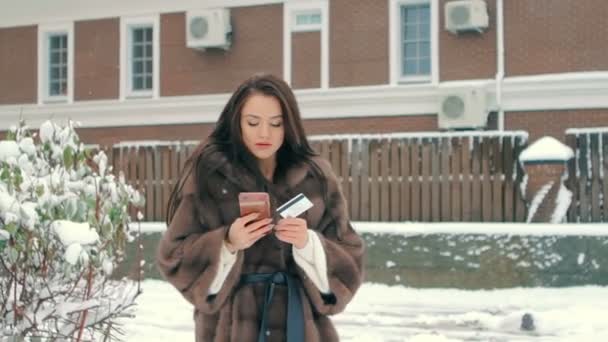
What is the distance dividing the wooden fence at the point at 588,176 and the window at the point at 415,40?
552cm

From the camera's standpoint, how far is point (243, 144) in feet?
13.0

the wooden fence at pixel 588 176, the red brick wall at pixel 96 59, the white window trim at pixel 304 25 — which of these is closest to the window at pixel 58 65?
the red brick wall at pixel 96 59

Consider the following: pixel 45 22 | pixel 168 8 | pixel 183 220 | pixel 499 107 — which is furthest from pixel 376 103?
pixel 183 220

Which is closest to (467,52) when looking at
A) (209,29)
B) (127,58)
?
(209,29)

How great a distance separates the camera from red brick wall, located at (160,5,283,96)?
1947cm

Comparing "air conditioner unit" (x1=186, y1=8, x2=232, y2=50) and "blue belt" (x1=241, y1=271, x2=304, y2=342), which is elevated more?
"air conditioner unit" (x1=186, y1=8, x2=232, y2=50)

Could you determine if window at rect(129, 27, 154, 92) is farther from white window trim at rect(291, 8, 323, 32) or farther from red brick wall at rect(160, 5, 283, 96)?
white window trim at rect(291, 8, 323, 32)

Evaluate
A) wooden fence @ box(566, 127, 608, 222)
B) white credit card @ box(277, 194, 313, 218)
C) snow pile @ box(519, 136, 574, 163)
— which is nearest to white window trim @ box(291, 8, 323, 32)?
snow pile @ box(519, 136, 574, 163)

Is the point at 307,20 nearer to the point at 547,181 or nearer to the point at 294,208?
the point at 547,181

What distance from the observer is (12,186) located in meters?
5.14

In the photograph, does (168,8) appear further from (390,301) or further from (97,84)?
(390,301)

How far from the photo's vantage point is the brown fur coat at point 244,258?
3828 mm

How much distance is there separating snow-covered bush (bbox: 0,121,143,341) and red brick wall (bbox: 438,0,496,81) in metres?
12.9

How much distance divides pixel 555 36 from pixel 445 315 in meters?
7.78
